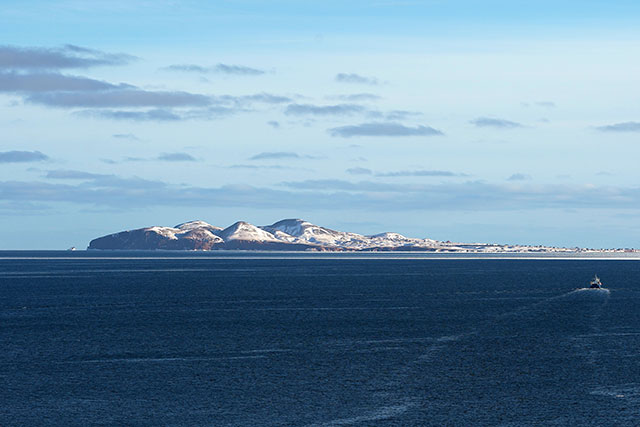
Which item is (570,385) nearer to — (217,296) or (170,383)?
(170,383)

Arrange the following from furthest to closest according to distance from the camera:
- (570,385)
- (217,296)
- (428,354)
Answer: (217,296) → (428,354) → (570,385)

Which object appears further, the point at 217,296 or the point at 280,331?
the point at 217,296

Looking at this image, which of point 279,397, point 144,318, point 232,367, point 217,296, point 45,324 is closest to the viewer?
point 279,397

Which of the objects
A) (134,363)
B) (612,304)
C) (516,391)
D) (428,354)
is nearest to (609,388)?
(516,391)

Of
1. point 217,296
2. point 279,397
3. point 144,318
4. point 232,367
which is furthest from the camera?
point 217,296

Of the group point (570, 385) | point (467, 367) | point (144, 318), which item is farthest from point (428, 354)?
point (144, 318)

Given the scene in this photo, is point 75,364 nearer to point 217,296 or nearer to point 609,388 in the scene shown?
point 609,388
